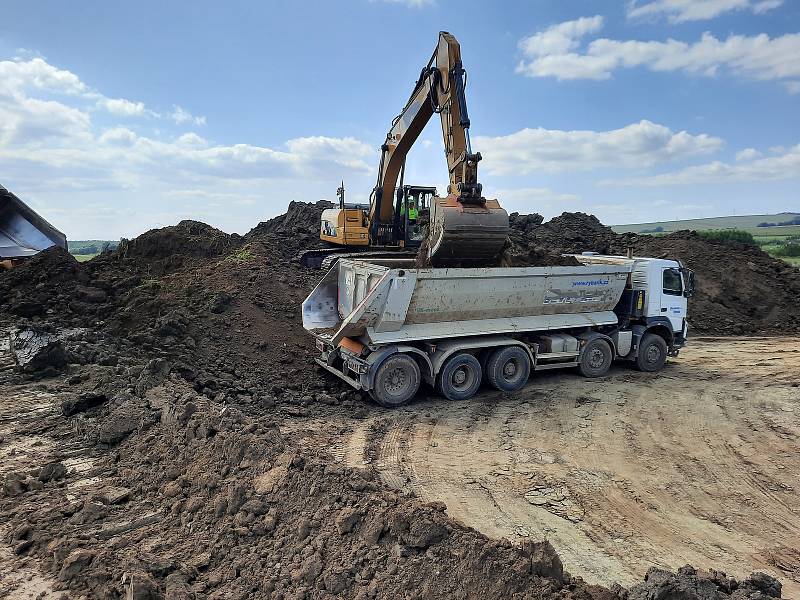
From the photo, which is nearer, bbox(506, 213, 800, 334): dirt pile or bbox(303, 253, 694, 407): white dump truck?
bbox(303, 253, 694, 407): white dump truck

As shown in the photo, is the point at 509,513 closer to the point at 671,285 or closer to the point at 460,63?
the point at 671,285

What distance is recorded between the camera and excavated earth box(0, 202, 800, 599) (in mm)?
4043

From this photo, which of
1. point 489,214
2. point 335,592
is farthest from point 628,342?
point 335,592

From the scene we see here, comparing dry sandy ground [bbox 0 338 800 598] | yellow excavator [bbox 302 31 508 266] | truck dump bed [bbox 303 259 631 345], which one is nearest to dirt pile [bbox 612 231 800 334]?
dry sandy ground [bbox 0 338 800 598]

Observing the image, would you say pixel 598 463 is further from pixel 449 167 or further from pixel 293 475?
pixel 449 167

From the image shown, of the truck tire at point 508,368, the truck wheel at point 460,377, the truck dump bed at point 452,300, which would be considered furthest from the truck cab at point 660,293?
the truck wheel at point 460,377

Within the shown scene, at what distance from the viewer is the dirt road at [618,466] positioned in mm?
5375

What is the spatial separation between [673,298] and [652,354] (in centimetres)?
123

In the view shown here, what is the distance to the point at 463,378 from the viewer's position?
9586 millimetres

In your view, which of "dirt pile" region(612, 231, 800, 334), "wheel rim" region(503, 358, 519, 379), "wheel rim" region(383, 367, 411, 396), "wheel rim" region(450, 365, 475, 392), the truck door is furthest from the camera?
"dirt pile" region(612, 231, 800, 334)

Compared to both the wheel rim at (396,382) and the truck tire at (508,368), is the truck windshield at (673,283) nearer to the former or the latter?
the truck tire at (508,368)

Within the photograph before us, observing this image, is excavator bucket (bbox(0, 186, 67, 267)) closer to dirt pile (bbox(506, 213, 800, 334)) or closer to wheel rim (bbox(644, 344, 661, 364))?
dirt pile (bbox(506, 213, 800, 334))

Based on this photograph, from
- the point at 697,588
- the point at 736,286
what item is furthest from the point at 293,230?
the point at 697,588

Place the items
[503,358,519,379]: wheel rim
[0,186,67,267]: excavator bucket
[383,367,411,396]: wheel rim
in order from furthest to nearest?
[0,186,67,267]: excavator bucket
[503,358,519,379]: wheel rim
[383,367,411,396]: wheel rim
